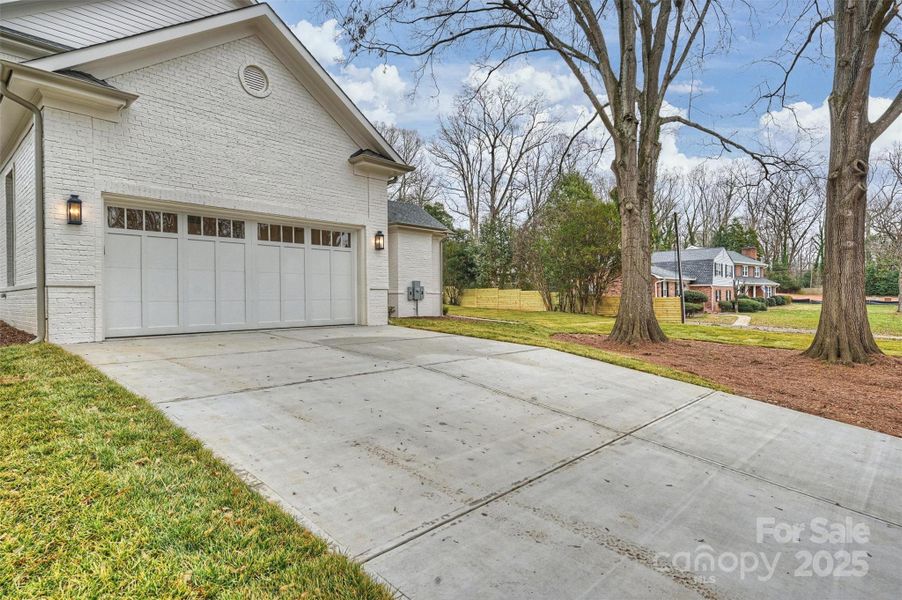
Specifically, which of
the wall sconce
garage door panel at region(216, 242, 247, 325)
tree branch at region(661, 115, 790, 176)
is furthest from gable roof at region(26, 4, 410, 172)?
tree branch at region(661, 115, 790, 176)

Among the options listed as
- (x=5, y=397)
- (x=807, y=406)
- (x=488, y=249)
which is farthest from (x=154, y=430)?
(x=488, y=249)

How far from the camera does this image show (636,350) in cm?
926

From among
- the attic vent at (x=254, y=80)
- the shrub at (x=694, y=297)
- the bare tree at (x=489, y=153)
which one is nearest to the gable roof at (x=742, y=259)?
the shrub at (x=694, y=297)

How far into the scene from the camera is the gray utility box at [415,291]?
552 inches

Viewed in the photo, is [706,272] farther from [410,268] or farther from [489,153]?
[410,268]

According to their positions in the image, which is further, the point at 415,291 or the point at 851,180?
the point at 415,291

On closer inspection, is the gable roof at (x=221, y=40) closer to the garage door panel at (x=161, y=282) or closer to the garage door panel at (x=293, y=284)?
the garage door panel at (x=161, y=282)

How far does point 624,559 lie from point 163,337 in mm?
7959

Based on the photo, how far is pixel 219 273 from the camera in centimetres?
840

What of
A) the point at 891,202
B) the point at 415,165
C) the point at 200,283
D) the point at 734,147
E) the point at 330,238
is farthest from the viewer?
the point at 415,165

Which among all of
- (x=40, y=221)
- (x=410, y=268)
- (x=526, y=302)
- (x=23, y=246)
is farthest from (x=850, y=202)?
(x=526, y=302)

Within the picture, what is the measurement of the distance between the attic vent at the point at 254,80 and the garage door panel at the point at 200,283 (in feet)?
10.3

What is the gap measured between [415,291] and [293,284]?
514 cm

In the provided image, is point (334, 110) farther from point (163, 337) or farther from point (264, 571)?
point (264, 571)
